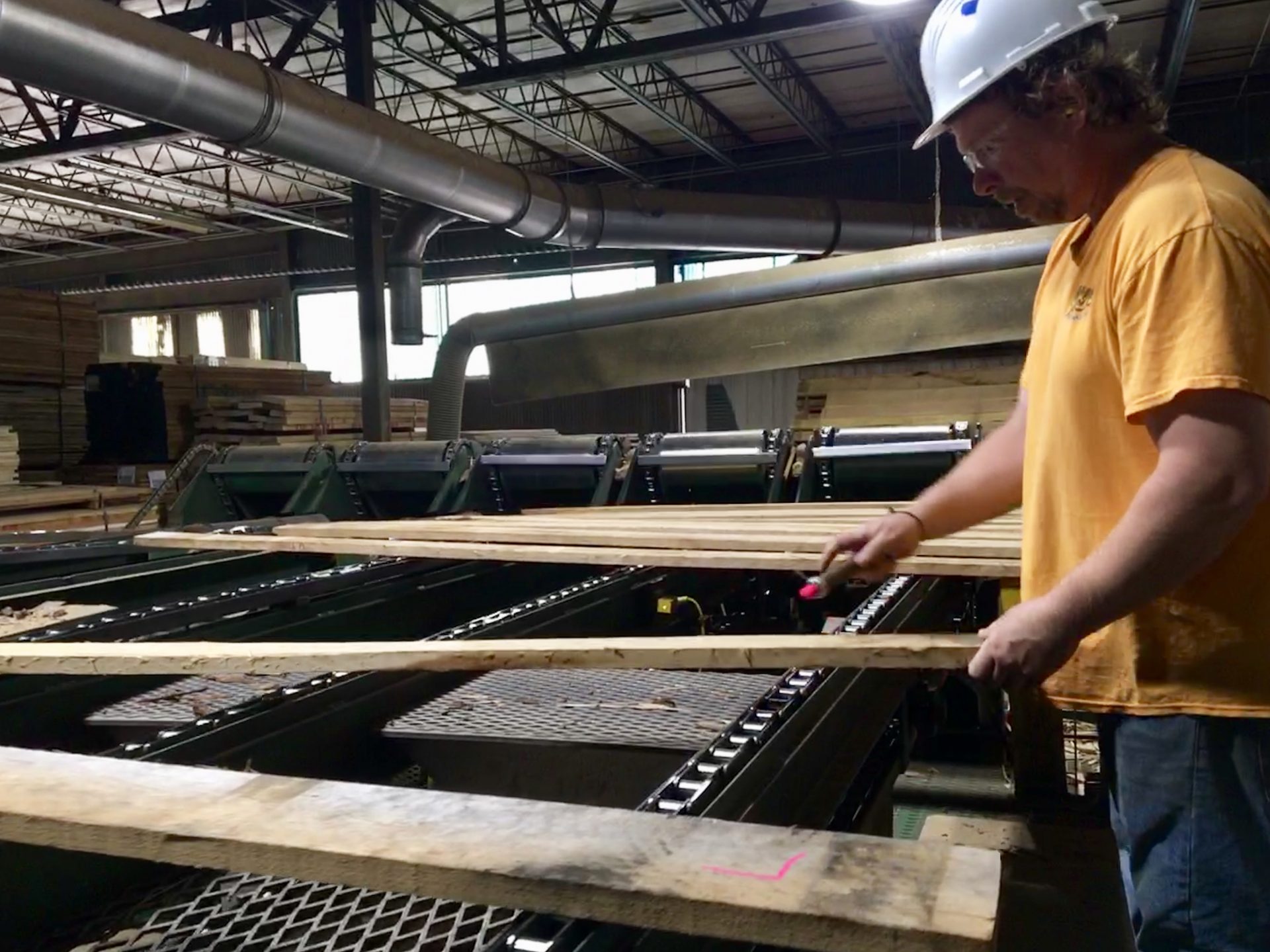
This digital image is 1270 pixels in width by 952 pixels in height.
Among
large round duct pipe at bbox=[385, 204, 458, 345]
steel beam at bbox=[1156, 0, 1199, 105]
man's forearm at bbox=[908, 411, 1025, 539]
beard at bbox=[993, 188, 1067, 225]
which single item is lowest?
man's forearm at bbox=[908, 411, 1025, 539]

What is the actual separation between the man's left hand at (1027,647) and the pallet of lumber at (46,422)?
25.6 ft

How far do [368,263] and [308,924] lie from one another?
699cm

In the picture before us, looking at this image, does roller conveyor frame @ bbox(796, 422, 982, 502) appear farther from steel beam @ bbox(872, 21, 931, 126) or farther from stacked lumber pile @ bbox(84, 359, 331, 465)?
stacked lumber pile @ bbox(84, 359, 331, 465)

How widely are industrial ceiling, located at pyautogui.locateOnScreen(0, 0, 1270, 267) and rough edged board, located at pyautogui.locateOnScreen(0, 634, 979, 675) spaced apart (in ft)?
18.6

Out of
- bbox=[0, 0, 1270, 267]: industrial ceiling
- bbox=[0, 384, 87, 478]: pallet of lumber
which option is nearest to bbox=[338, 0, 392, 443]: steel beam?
bbox=[0, 0, 1270, 267]: industrial ceiling

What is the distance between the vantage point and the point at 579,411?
1264 centimetres

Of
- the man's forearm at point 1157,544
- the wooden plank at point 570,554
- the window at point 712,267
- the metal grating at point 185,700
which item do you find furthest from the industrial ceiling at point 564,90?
the man's forearm at point 1157,544

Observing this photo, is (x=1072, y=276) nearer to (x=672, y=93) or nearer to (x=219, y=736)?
(x=219, y=736)

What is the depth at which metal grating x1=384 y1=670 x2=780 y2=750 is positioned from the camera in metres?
1.77

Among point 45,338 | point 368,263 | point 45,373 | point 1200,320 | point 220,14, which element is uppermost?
point 220,14

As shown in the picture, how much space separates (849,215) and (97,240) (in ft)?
37.9

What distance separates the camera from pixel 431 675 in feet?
6.61

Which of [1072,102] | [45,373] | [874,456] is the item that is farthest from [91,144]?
[1072,102]

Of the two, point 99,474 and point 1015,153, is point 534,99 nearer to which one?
point 99,474
